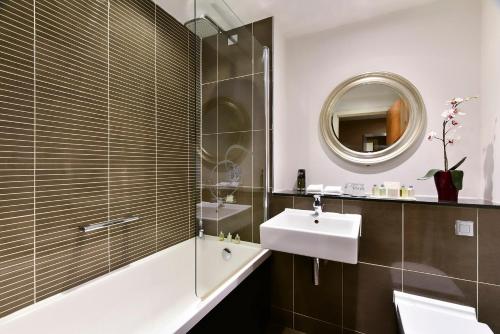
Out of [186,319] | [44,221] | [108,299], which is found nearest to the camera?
[186,319]

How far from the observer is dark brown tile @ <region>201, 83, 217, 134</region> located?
1.77 meters

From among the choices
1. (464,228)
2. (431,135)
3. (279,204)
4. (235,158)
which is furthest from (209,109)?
(464,228)

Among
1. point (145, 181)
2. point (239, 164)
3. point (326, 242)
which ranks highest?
point (239, 164)

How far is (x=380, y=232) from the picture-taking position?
161 cm

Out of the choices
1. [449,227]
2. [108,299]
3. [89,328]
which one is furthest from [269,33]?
[89,328]

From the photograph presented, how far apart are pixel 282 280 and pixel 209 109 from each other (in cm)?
152

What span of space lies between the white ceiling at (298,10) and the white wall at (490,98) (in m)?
0.44

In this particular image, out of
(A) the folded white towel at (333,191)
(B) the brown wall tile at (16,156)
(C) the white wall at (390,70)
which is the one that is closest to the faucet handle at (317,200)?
(A) the folded white towel at (333,191)

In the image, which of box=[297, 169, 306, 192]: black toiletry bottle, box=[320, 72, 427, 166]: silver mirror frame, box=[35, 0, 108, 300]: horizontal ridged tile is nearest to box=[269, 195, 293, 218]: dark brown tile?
box=[297, 169, 306, 192]: black toiletry bottle

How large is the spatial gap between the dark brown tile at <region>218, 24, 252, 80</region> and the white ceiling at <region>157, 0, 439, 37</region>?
11cm

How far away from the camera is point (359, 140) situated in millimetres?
1950

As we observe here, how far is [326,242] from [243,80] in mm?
1420

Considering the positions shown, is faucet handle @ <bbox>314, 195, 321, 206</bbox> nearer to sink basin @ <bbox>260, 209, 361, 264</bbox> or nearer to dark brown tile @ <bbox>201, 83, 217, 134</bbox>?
sink basin @ <bbox>260, 209, 361, 264</bbox>

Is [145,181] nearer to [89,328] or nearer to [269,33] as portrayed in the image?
[89,328]
